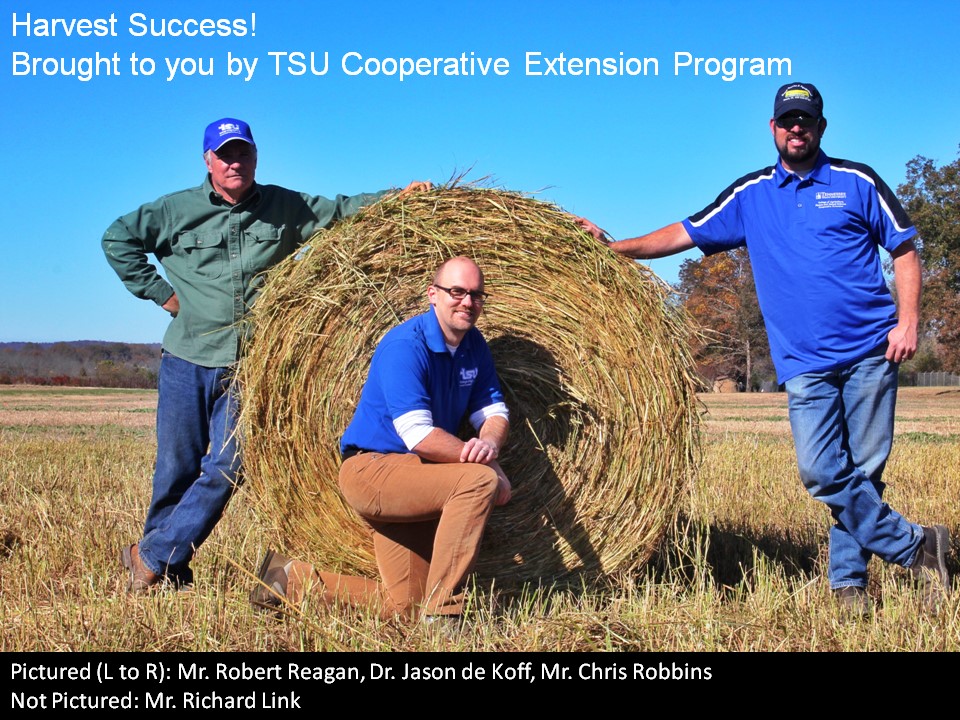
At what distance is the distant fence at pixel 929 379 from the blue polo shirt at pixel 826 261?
61.3 m

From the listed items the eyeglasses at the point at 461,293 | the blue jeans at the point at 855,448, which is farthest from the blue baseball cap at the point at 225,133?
the blue jeans at the point at 855,448

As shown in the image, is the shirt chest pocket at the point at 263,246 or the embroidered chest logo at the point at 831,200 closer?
the embroidered chest logo at the point at 831,200

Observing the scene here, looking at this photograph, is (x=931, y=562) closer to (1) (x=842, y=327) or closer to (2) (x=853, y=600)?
(2) (x=853, y=600)

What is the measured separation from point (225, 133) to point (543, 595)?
290 centimetres

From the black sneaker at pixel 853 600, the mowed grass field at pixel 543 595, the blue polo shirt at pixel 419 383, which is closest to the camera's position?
the mowed grass field at pixel 543 595

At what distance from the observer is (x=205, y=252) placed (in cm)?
508

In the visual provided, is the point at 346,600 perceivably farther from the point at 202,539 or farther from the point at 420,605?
the point at 202,539

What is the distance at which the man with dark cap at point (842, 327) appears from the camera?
15.3ft

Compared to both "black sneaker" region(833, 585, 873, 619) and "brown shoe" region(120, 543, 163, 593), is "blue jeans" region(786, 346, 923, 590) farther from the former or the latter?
"brown shoe" region(120, 543, 163, 593)

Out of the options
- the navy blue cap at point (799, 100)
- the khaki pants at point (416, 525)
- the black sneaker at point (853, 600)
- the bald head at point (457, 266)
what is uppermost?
the navy blue cap at point (799, 100)

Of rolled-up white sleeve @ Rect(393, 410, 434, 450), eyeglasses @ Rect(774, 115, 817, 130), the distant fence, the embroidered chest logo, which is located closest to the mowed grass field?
rolled-up white sleeve @ Rect(393, 410, 434, 450)

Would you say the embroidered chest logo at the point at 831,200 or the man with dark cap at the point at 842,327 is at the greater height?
the embroidered chest logo at the point at 831,200

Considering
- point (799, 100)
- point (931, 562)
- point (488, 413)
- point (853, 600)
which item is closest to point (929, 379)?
point (931, 562)

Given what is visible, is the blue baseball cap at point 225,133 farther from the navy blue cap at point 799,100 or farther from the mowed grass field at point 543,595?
the navy blue cap at point 799,100
